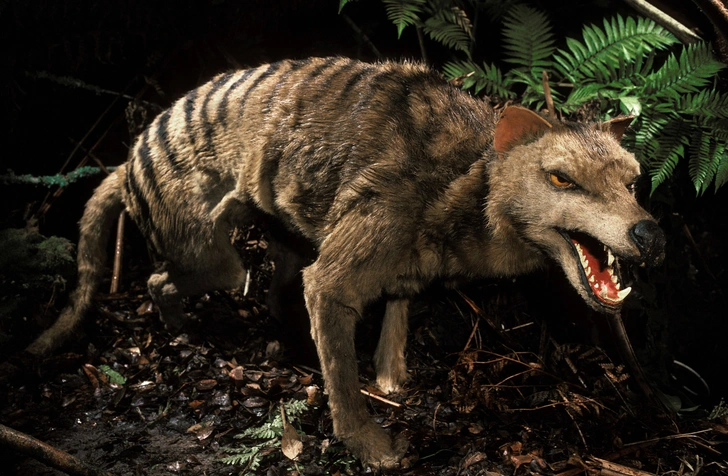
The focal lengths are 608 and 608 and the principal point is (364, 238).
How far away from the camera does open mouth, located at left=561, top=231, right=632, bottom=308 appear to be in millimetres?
3004

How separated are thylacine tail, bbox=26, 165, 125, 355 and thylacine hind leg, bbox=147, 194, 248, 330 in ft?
1.40

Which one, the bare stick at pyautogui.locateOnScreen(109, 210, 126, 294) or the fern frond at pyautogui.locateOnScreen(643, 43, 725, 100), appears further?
the bare stick at pyautogui.locateOnScreen(109, 210, 126, 294)

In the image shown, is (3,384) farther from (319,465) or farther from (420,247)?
(420,247)

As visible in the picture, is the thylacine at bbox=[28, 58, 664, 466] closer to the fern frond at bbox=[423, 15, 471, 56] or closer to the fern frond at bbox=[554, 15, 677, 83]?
the fern frond at bbox=[423, 15, 471, 56]

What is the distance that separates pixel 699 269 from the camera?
203 inches

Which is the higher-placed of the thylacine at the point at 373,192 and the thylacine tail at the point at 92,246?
the thylacine at the point at 373,192

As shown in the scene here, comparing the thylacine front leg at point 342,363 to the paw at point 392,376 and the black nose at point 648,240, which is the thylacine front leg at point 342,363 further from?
the black nose at point 648,240

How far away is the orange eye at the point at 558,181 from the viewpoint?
3.02m

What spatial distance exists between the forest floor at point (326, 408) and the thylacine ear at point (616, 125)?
1.48 meters

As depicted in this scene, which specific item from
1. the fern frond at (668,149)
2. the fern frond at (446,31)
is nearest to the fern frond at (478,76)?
the fern frond at (446,31)

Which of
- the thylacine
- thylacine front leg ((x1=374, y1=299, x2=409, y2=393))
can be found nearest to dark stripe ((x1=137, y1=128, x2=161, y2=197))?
the thylacine

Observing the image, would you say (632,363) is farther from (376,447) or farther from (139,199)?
(139,199)

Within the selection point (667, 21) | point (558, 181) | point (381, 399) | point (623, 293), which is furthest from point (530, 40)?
point (381, 399)

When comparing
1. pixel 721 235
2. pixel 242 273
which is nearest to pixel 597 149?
pixel 242 273
